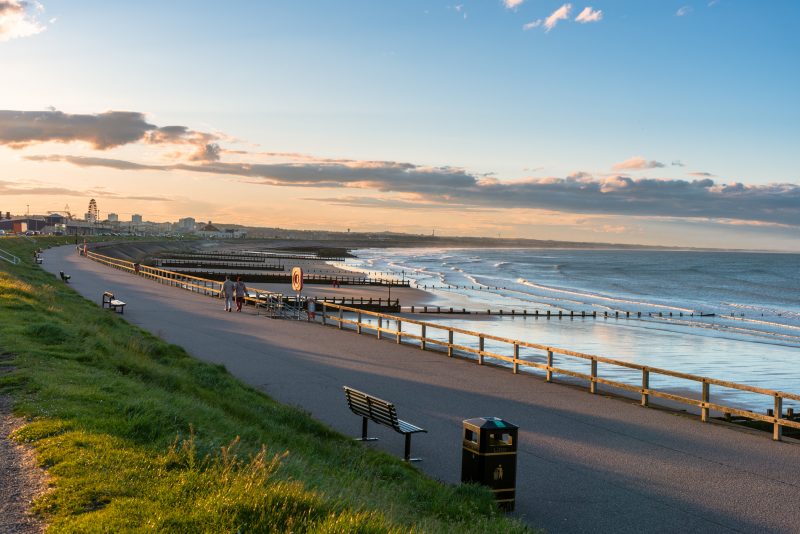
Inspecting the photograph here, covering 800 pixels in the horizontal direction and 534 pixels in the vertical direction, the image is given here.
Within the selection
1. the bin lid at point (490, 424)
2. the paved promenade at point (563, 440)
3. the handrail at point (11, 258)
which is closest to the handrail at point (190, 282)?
the handrail at point (11, 258)

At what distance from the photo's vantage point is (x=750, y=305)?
69.1 m

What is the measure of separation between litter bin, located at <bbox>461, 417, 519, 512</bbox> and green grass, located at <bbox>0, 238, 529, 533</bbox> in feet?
0.93

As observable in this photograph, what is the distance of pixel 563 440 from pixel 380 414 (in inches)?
126

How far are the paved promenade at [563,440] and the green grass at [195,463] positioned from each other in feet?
3.48

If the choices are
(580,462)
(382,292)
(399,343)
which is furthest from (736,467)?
(382,292)

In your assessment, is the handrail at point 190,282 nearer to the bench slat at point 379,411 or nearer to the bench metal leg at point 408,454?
the bench slat at point 379,411

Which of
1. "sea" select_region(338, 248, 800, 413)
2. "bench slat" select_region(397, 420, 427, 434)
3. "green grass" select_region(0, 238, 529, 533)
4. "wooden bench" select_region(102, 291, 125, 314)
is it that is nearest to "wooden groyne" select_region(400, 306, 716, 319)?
"sea" select_region(338, 248, 800, 413)

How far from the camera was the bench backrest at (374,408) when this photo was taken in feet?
33.2

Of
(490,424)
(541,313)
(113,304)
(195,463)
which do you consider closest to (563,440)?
(490,424)

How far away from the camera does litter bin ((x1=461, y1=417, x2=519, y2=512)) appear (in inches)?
338

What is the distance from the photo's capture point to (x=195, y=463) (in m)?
7.52

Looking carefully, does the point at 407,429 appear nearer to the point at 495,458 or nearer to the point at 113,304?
the point at 495,458

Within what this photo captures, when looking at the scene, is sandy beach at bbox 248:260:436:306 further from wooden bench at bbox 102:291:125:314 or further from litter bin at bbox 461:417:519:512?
litter bin at bbox 461:417:519:512

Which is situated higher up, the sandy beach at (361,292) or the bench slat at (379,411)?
the bench slat at (379,411)
